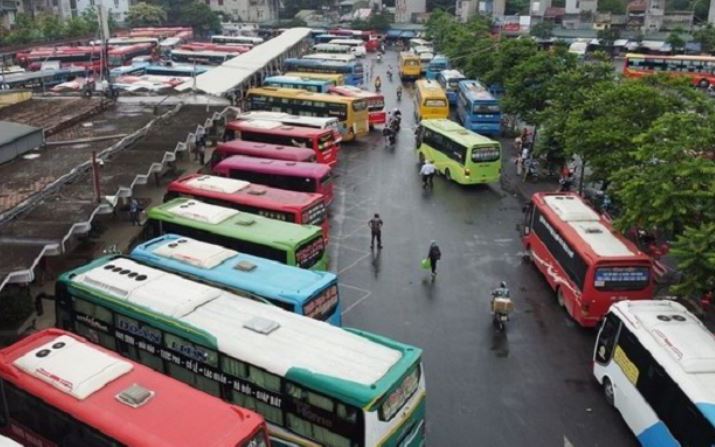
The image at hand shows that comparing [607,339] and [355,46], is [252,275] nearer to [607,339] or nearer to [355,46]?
[607,339]

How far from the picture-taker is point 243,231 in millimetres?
16969

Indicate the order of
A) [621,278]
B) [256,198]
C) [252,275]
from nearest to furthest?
[252,275] < [621,278] < [256,198]

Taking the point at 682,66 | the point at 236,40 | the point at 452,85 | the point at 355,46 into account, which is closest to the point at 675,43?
the point at 682,66

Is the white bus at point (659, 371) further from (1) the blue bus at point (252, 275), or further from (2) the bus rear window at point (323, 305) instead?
(1) the blue bus at point (252, 275)

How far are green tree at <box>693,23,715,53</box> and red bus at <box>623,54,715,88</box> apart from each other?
1659 centimetres

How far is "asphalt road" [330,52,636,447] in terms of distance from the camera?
12930 mm

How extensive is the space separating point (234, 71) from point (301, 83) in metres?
4.36

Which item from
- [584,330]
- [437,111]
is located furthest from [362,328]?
[437,111]

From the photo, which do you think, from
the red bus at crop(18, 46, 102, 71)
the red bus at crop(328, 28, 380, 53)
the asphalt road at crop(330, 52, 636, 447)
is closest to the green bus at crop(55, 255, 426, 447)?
the asphalt road at crop(330, 52, 636, 447)

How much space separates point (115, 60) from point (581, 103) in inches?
1934

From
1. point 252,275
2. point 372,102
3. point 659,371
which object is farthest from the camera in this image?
point 372,102

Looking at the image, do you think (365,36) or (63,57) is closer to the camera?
(63,57)

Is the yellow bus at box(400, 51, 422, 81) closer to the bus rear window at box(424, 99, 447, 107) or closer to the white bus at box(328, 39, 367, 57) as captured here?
the white bus at box(328, 39, 367, 57)

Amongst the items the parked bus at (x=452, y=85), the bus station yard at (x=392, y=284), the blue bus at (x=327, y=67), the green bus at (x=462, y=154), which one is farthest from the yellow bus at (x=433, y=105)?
the blue bus at (x=327, y=67)
